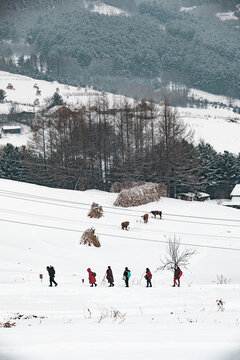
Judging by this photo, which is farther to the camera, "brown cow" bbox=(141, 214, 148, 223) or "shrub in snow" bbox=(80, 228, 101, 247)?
"brown cow" bbox=(141, 214, 148, 223)

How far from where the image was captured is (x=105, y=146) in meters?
44.2

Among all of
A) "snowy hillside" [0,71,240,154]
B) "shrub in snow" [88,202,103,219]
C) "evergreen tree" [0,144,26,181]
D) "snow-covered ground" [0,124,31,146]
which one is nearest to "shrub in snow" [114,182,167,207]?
"shrub in snow" [88,202,103,219]

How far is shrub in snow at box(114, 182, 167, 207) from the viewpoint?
102ft

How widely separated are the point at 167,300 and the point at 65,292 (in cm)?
318

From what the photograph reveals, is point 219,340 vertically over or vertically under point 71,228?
over

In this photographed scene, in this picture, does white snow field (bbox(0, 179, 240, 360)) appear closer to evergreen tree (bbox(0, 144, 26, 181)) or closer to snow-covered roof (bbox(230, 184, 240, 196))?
evergreen tree (bbox(0, 144, 26, 181))

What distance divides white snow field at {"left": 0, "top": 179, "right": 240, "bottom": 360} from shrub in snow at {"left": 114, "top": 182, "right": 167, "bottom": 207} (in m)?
0.63

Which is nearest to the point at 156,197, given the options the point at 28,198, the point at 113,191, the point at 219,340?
the point at 113,191

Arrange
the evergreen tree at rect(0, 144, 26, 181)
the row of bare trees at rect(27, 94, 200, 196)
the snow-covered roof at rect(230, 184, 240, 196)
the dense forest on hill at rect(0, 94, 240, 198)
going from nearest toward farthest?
the row of bare trees at rect(27, 94, 200, 196) → the dense forest on hill at rect(0, 94, 240, 198) → the snow-covered roof at rect(230, 184, 240, 196) → the evergreen tree at rect(0, 144, 26, 181)

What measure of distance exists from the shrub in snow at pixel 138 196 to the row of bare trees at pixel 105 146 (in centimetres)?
814

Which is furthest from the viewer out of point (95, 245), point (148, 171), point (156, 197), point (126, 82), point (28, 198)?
point (126, 82)

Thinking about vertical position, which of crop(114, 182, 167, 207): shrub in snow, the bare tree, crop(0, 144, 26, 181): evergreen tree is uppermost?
crop(0, 144, 26, 181): evergreen tree

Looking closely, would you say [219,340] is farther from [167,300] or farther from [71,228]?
[71,228]

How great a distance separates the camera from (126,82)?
577 feet
